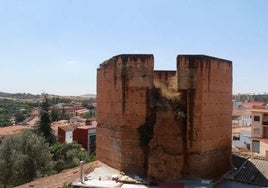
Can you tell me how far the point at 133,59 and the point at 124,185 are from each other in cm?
424

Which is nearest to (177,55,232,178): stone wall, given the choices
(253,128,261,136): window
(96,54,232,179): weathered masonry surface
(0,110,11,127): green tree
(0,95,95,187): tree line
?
(96,54,232,179): weathered masonry surface

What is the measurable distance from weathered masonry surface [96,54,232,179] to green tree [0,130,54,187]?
9.78 m

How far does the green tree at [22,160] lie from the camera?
19312 mm

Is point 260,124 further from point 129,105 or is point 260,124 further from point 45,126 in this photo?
point 129,105

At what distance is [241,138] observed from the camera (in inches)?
1427

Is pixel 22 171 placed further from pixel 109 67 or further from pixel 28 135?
pixel 109 67

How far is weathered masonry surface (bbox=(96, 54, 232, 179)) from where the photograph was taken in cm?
1088

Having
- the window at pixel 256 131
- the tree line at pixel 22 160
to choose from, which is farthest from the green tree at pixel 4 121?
the window at pixel 256 131

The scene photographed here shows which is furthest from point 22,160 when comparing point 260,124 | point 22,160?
point 260,124

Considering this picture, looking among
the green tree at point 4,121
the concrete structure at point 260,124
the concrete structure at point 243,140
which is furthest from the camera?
the green tree at point 4,121

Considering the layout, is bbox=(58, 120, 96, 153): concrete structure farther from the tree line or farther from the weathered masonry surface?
the weathered masonry surface

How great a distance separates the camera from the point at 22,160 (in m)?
19.1

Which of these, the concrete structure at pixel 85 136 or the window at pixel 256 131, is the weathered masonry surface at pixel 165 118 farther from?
the concrete structure at pixel 85 136

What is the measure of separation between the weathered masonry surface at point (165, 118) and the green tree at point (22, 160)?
9.78 metres
